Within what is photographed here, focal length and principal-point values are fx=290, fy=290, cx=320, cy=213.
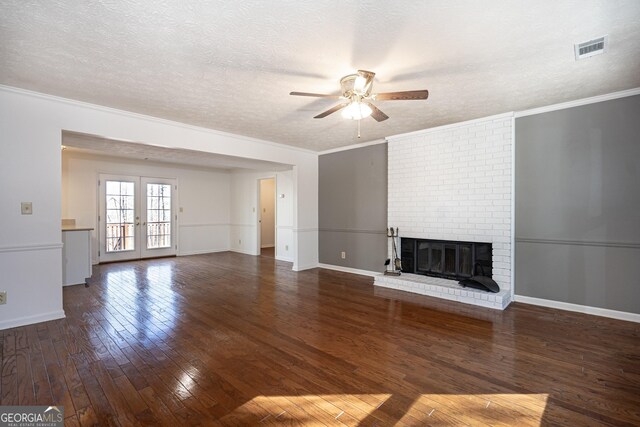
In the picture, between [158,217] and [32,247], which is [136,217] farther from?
[32,247]

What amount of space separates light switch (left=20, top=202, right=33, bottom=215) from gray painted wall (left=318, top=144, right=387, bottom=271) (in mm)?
4698

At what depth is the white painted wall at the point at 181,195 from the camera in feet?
21.3

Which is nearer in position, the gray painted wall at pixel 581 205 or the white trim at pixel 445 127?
the gray painted wall at pixel 581 205

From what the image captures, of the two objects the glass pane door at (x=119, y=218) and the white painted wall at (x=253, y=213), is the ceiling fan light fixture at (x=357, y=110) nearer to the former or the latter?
the white painted wall at (x=253, y=213)

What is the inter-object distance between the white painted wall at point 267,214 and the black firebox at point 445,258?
5.50 metres

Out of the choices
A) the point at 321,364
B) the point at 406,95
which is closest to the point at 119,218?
the point at 321,364

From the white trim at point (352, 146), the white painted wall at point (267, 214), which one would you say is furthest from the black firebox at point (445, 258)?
the white painted wall at point (267, 214)

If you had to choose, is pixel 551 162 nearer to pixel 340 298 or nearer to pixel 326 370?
pixel 340 298

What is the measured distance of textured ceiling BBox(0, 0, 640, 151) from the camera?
192cm

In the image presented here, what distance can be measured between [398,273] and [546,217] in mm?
2236

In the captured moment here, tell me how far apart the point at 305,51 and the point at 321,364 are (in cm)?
262

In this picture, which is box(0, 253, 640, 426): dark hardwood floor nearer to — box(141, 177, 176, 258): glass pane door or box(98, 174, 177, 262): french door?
box(98, 174, 177, 262): french door

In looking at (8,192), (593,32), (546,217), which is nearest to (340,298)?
(546,217)

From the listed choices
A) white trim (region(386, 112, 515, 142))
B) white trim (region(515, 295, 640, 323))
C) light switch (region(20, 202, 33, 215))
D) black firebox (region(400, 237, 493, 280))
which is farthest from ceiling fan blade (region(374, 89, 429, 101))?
light switch (region(20, 202, 33, 215))
